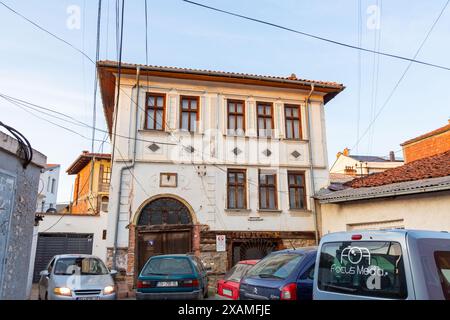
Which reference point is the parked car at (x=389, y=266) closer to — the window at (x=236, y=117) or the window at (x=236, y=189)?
the window at (x=236, y=189)

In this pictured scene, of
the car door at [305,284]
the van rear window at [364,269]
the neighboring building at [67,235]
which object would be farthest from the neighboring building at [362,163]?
the van rear window at [364,269]

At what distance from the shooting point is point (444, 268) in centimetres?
375

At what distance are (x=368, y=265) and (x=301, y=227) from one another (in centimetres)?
1194

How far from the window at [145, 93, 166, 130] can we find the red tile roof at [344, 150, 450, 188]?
9056 mm

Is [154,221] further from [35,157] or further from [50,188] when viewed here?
[50,188]

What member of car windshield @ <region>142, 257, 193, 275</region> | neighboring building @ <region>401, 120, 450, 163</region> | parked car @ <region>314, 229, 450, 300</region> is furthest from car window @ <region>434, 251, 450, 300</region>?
neighboring building @ <region>401, 120, 450, 163</region>

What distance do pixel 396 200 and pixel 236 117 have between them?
7.79 metres

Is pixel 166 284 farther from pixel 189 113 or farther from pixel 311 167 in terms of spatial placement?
pixel 311 167

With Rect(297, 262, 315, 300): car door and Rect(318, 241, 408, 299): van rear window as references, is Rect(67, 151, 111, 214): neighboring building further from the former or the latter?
Rect(318, 241, 408, 299): van rear window

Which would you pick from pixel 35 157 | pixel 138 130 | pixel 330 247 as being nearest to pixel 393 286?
pixel 330 247

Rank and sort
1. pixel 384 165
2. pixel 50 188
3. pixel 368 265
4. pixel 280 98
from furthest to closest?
pixel 50 188 → pixel 384 165 → pixel 280 98 → pixel 368 265

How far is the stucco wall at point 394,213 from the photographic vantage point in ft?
35.5
